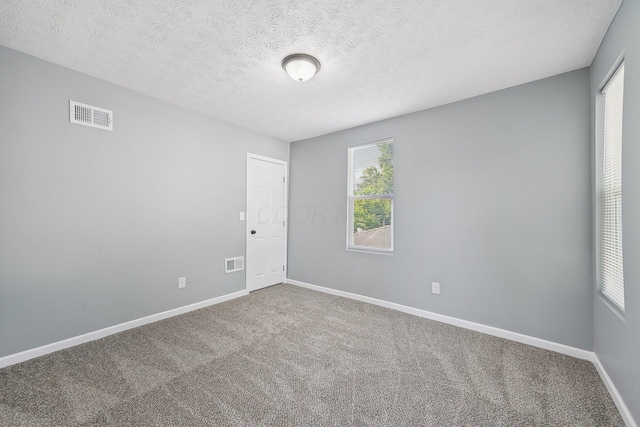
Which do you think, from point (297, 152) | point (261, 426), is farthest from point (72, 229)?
point (297, 152)

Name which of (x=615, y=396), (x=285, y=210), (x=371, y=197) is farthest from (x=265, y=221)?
(x=615, y=396)

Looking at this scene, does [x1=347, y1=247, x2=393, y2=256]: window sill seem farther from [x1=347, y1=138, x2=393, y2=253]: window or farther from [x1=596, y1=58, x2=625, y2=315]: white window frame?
[x1=596, y1=58, x2=625, y2=315]: white window frame

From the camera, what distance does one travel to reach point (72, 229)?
95.2 inches

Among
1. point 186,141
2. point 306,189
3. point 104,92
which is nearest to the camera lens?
point 104,92

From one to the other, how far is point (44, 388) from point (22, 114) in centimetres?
215

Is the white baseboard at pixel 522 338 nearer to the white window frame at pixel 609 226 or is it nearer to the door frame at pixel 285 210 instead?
the white window frame at pixel 609 226

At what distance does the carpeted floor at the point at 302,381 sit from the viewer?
5.26 feet

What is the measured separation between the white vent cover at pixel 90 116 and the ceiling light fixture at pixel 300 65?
6.22 ft

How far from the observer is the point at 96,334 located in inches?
100

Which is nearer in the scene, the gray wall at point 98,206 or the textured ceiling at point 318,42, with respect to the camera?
the textured ceiling at point 318,42

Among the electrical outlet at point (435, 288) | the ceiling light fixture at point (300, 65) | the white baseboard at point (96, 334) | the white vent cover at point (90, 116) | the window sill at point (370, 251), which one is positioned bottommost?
the white baseboard at point (96, 334)

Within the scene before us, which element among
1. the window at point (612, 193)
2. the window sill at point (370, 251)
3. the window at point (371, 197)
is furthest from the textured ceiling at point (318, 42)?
the window sill at point (370, 251)

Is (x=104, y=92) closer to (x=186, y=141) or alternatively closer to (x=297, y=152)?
(x=186, y=141)

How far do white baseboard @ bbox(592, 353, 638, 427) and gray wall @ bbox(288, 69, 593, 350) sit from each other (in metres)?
0.24
